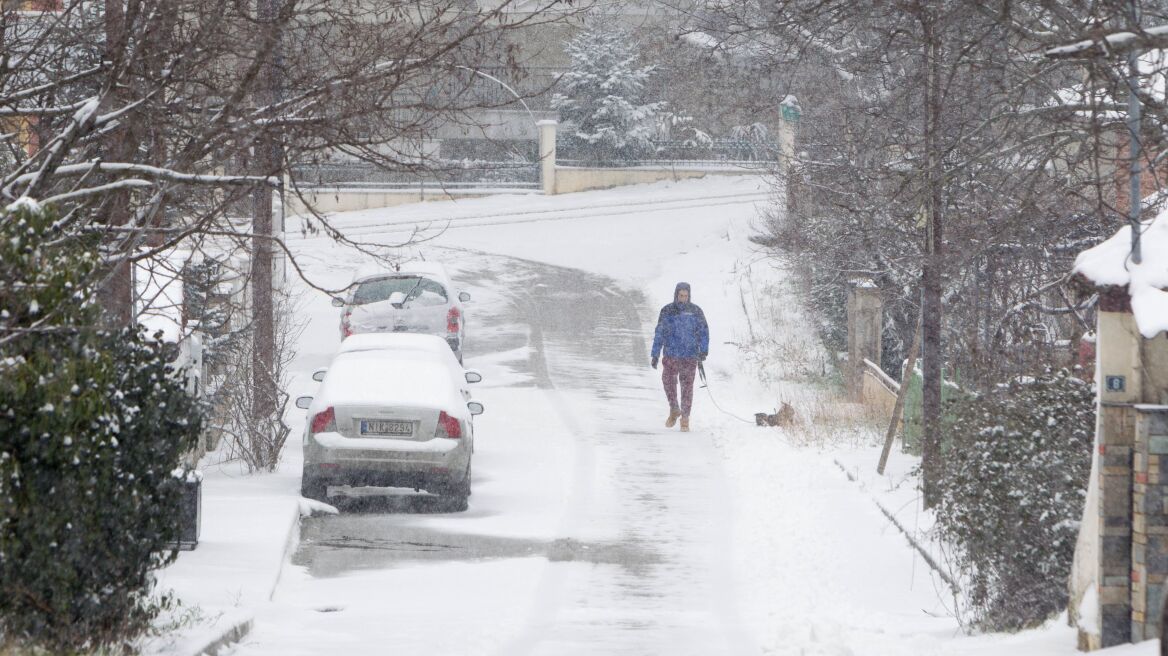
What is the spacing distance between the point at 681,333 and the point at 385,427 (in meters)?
6.64

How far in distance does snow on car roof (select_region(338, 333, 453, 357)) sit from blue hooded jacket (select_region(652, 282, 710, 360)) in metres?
4.69

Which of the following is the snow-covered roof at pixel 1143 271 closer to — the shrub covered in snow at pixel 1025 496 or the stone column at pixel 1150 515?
the stone column at pixel 1150 515

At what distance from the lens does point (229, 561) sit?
1122 centimetres

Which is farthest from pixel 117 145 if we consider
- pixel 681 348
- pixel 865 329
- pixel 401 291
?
pixel 865 329

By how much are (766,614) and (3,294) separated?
18.4ft

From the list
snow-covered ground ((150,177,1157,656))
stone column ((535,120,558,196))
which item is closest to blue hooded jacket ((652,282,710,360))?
snow-covered ground ((150,177,1157,656))

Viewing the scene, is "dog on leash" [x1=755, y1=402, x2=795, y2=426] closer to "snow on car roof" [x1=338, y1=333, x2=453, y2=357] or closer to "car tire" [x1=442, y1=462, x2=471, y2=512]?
"snow on car roof" [x1=338, y1=333, x2=453, y2=357]

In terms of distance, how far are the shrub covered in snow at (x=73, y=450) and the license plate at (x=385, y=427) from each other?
5920mm

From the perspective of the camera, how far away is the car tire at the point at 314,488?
1397 centimetres

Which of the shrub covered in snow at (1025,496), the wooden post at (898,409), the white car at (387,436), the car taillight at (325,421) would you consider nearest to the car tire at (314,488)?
the white car at (387,436)

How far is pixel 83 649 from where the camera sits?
7.06m

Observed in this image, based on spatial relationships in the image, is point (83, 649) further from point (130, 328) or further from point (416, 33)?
point (416, 33)

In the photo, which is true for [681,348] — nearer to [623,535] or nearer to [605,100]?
[623,535]

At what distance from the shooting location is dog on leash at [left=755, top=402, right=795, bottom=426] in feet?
64.0
